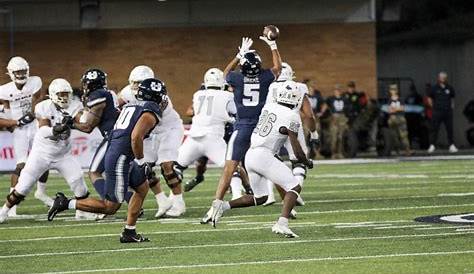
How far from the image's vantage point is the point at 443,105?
101 ft

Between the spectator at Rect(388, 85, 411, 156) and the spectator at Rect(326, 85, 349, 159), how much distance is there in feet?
3.21

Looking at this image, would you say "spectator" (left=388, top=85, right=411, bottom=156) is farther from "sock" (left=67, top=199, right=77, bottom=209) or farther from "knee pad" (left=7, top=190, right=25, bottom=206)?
"sock" (left=67, top=199, right=77, bottom=209)

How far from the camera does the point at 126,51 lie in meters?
31.1

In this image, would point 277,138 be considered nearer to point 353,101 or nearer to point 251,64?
point 251,64

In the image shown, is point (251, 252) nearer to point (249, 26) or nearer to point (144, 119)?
point (144, 119)

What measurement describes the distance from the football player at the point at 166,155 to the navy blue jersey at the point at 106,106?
673 millimetres

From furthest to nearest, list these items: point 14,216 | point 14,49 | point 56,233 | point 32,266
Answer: point 14,49, point 14,216, point 56,233, point 32,266

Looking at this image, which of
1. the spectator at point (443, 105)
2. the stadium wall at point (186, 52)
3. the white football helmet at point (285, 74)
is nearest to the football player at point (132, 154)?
the white football helmet at point (285, 74)

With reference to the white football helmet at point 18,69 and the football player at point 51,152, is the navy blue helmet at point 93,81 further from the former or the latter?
the white football helmet at point 18,69

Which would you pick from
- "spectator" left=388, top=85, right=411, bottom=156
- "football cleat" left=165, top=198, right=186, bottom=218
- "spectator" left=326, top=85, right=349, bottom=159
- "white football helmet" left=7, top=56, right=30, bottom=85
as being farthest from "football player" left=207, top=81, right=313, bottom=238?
"spectator" left=388, top=85, right=411, bottom=156

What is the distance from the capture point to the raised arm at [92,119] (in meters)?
14.4

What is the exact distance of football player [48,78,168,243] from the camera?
1296cm

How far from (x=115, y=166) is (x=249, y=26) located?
18300 mm

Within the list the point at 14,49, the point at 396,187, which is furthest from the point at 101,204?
the point at 14,49
